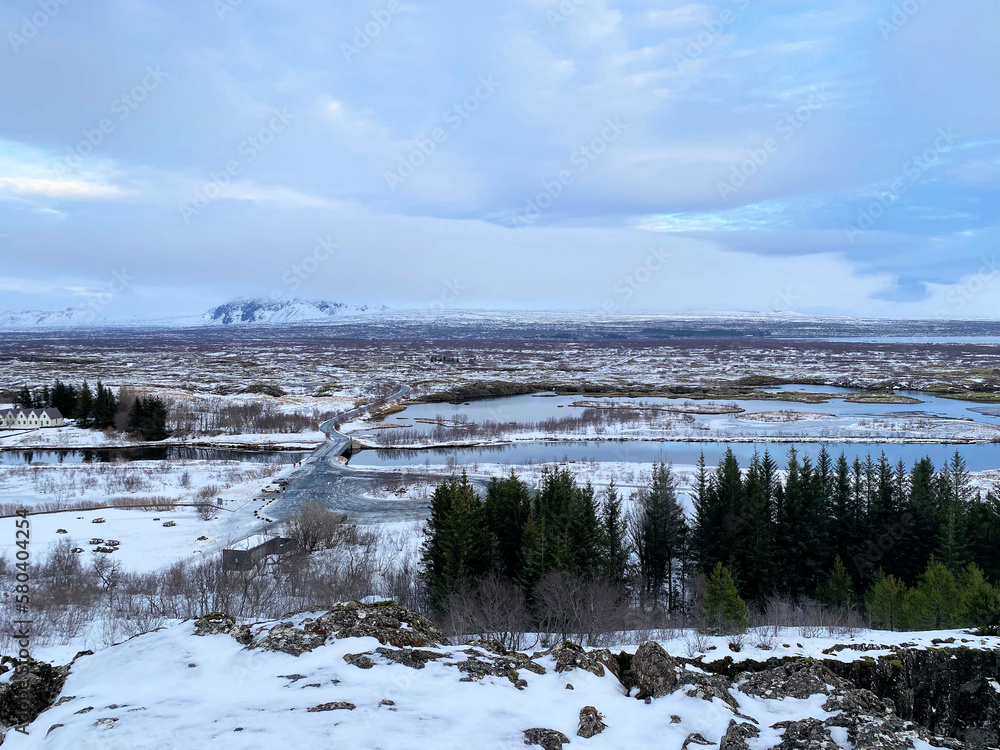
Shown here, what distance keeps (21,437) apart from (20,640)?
57.8m

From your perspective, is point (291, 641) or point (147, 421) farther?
point (147, 421)

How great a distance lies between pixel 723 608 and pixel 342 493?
28.0 metres

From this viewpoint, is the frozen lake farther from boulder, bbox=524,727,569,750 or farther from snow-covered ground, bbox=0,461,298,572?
boulder, bbox=524,727,569,750

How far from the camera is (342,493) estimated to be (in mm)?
39656

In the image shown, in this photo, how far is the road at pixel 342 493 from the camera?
34.9 metres

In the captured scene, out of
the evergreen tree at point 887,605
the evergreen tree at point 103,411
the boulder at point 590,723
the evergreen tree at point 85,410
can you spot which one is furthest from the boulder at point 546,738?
the evergreen tree at point 85,410

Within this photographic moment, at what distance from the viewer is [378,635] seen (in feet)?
30.1

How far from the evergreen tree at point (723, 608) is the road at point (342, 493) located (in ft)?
62.6

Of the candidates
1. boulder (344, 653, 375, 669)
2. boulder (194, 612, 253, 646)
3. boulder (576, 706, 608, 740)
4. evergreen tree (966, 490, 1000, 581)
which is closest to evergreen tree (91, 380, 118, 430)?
boulder (194, 612, 253, 646)

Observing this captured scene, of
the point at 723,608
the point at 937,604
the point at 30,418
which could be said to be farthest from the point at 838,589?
the point at 30,418

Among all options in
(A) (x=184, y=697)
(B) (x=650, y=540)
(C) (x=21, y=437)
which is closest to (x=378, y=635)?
(A) (x=184, y=697)

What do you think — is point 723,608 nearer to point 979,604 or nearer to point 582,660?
point 979,604

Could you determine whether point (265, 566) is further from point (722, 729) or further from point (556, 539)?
point (722, 729)

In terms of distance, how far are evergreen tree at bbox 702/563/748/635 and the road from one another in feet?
62.6
